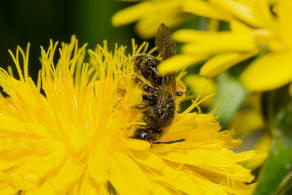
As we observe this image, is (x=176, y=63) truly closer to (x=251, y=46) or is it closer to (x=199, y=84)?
(x=251, y=46)

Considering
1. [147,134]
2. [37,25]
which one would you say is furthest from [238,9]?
[37,25]

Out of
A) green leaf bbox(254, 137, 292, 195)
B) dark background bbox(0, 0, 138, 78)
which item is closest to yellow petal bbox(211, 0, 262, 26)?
green leaf bbox(254, 137, 292, 195)

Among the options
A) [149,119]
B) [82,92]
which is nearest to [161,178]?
[149,119]

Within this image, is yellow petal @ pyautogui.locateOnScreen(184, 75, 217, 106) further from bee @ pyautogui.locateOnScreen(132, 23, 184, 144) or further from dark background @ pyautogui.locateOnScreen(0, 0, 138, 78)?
dark background @ pyautogui.locateOnScreen(0, 0, 138, 78)

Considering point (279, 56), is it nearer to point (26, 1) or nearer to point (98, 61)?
point (98, 61)

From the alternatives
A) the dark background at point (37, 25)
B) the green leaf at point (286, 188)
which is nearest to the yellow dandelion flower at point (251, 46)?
the green leaf at point (286, 188)

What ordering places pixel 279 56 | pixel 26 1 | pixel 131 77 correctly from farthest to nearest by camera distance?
1. pixel 26 1
2. pixel 131 77
3. pixel 279 56
